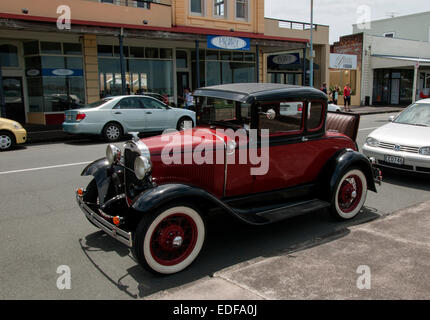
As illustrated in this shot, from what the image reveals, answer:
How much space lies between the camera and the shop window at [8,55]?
1753cm

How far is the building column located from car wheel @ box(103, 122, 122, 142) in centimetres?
638

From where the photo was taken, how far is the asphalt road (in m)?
3.68

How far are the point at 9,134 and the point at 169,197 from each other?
9658 mm

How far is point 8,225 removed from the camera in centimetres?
519

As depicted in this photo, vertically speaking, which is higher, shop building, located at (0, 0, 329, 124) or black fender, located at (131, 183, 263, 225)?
shop building, located at (0, 0, 329, 124)

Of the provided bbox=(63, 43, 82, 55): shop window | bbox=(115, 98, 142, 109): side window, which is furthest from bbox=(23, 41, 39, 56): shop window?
bbox=(115, 98, 142, 109): side window

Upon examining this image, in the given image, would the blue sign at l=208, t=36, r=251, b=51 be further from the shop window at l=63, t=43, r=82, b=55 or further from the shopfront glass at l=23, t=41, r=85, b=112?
the shopfront glass at l=23, t=41, r=85, b=112

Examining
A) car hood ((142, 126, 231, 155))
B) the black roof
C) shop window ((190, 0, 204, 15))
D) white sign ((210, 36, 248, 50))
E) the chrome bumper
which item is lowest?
the chrome bumper

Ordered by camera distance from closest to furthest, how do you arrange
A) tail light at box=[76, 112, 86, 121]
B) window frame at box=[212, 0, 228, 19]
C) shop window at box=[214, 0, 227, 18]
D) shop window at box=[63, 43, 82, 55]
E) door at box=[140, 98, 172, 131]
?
tail light at box=[76, 112, 86, 121], door at box=[140, 98, 172, 131], shop window at box=[63, 43, 82, 55], window frame at box=[212, 0, 228, 19], shop window at box=[214, 0, 227, 18]

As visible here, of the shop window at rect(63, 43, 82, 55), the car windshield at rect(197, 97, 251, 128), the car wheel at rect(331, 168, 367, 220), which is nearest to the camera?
the car windshield at rect(197, 97, 251, 128)

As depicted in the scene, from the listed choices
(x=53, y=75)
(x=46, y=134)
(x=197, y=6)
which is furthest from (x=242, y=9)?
(x=46, y=134)
